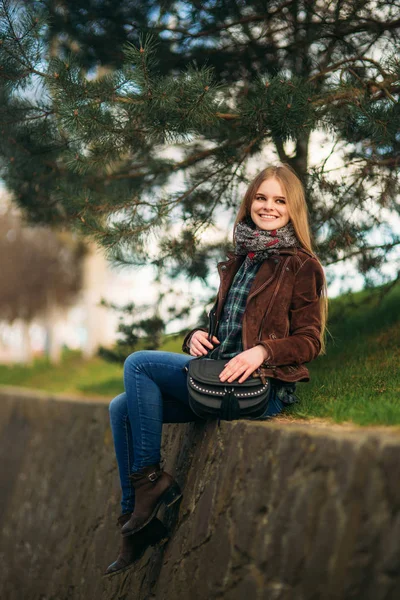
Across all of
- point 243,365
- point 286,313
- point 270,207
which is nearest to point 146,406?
point 243,365

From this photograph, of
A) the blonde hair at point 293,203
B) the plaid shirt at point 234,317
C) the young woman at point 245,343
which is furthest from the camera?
the blonde hair at point 293,203

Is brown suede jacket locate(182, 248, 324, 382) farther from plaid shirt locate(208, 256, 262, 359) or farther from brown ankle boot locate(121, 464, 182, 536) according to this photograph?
brown ankle boot locate(121, 464, 182, 536)

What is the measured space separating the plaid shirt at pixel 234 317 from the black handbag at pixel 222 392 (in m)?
0.14

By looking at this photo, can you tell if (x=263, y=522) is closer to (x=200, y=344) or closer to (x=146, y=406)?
(x=146, y=406)

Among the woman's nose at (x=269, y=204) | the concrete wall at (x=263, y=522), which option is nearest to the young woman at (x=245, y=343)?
the woman's nose at (x=269, y=204)

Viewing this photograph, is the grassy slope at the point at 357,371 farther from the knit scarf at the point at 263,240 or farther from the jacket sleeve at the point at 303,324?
the knit scarf at the point at 263,240

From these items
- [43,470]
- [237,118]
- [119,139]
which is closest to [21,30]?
[119,139]

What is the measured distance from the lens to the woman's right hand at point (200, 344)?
11.6 feet

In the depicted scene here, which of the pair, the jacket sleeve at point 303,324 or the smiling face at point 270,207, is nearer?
the jacket sleeve at point 303,324

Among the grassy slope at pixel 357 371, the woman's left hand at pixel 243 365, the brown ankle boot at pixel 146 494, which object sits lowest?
the brown ankle boot at pixel 146 494

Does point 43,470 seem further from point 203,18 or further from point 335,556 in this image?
point 335,556

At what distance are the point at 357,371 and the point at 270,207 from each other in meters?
1.68

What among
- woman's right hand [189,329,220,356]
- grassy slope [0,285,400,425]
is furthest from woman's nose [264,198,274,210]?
grassy slope [0,285,400,425]

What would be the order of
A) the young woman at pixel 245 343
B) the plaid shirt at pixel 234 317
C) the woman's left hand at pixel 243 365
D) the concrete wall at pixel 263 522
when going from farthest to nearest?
the plaid shirt at pixel 234 317 → the young woman at pixel 245 343 → the woman's left hand at pixel 243 365 → the concrete wall at pixel 263 522
